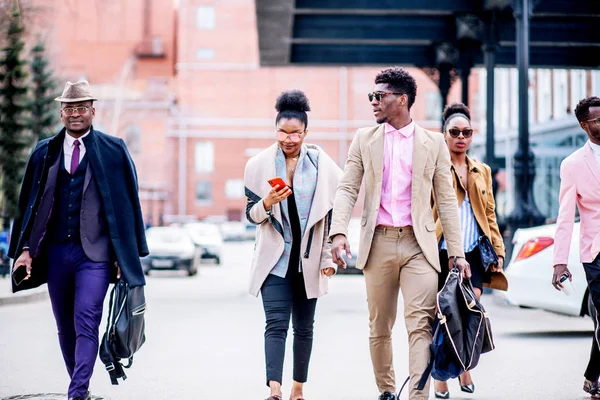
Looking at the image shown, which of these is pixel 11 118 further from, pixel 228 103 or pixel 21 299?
pixel 228 103

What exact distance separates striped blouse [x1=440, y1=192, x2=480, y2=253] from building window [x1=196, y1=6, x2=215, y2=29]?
7651 centimetres

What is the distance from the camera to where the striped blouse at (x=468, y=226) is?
7281 millimetres

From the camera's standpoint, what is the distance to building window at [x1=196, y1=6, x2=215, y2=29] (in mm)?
82188

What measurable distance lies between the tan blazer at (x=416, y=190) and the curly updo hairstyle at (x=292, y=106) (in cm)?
48

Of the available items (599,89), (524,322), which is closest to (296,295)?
(524,322)

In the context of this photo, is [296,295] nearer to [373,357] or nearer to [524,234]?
[373,357]

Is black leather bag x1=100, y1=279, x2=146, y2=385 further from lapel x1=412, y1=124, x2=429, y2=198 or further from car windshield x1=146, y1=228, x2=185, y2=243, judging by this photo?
car windshield x1=146, y1=228, x2=185, y2=243

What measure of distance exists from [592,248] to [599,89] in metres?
31.6

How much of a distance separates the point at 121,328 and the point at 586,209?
3.12 m

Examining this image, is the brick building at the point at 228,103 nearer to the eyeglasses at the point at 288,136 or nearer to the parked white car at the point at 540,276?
the parked white car at the point at 540,276

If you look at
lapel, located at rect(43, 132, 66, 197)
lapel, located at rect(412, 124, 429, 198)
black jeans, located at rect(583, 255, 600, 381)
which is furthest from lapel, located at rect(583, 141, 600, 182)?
lapel, located at rect(43, 132, 66, 197)

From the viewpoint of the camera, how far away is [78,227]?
6.33m

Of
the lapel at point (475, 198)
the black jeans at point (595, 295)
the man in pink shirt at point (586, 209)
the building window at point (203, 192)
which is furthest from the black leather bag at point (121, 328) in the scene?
the building window at point (203, 192)

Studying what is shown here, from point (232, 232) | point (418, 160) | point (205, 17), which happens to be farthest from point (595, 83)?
point (205, 17)
